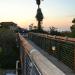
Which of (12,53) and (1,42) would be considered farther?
(1,42)

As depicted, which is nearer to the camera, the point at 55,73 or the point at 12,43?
the point at 55,73

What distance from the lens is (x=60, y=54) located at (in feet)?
48.9

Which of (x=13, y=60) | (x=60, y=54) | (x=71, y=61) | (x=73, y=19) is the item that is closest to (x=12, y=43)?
(x=13, y=60)

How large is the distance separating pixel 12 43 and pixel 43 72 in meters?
38.2

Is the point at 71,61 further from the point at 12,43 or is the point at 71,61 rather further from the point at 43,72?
the point at 12,43

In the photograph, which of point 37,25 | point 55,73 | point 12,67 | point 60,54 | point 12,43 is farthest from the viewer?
point 37,25

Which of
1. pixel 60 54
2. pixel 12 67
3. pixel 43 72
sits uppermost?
pixel 43 72

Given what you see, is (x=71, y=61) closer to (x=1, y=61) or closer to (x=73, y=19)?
(x=1, y=61)

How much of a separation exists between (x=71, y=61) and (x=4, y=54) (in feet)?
83.9

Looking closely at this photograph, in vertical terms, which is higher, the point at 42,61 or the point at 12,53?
the point at 42,61

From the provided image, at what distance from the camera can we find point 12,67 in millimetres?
35000

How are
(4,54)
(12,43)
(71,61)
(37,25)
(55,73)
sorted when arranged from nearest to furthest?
Answer: (55,73) < (71,61) < (4,54) < (12,43) < (37,25)

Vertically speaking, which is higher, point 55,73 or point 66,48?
point 55,73

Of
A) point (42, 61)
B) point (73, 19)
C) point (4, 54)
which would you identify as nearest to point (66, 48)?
point (42, 61)
